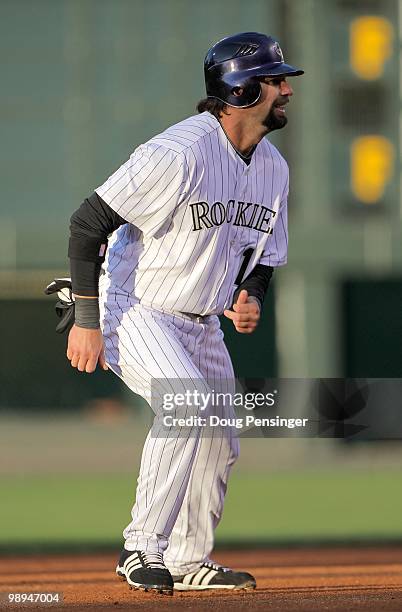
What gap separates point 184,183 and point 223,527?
14.1 ft

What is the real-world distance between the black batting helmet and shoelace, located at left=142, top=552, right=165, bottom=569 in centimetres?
119

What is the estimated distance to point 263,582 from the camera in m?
4.07

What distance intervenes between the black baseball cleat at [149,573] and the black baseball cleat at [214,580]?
24 centimetres

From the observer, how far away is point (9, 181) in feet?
54.0

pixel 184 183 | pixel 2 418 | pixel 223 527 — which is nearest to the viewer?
pixel 184 183

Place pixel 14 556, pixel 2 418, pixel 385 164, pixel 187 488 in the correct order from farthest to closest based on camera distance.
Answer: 1. pixel 2 418
2. pixel 385 164
3. pixel 14 556
4. pixel 187 488

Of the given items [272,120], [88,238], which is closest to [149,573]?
[88,238]

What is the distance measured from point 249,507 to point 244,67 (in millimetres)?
5362

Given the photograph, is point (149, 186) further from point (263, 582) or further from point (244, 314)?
point (263, 582)

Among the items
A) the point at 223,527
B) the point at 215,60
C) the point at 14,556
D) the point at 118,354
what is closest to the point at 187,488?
the point at 118,354

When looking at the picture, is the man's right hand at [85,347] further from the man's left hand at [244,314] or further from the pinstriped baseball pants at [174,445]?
the man's left hand at [244,314]

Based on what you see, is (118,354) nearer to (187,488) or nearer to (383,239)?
(187,488)

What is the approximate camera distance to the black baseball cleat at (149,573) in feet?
10.6

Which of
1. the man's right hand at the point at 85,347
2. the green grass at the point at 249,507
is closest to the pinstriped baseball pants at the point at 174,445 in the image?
the man's right hand at the point at 85,347
